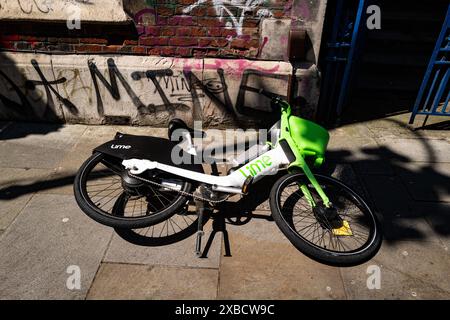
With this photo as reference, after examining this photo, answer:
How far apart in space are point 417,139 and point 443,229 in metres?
1.70

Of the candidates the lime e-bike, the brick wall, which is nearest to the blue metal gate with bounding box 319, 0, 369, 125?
the brick wall

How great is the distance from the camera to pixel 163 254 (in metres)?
2.85

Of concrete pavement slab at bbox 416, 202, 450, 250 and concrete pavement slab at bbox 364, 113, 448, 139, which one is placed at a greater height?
concrete pavement slab at bbox 364, 113, 448, 139

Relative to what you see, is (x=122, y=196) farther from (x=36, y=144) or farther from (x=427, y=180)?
(x=427, y=180)

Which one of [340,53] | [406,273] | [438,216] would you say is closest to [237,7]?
[340,53]

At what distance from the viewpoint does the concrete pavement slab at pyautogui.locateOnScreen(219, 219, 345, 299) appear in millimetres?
2570

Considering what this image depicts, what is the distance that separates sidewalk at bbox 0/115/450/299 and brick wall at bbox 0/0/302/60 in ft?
4.66

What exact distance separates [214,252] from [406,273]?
1.56 m

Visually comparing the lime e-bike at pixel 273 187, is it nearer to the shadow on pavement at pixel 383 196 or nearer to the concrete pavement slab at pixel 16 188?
the shadow on pavement at pixel 383 196

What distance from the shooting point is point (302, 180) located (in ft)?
9.98

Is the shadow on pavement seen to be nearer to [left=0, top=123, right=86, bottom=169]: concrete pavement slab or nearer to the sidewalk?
the sidewalk

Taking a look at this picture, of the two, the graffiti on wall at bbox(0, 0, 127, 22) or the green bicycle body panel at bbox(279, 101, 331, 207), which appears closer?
the green bicycle body panel at bbox(279, 101, 331, 207)

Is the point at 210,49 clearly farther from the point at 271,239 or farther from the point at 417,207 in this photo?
the point at 417,207
